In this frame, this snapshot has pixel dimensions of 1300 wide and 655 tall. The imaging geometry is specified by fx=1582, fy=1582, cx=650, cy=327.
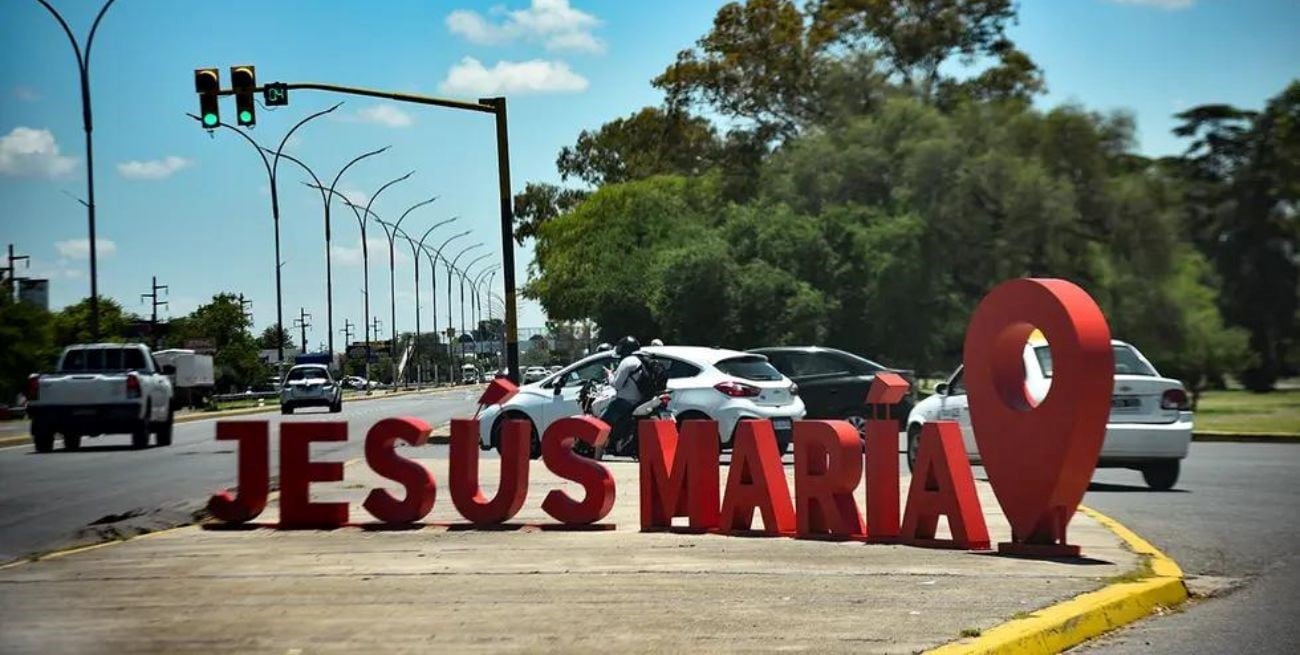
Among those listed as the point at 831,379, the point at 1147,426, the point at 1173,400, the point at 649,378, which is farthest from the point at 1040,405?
the point at 831,379

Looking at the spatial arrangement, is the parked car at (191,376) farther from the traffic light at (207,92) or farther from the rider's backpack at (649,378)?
the rider's backpack at (649,378)

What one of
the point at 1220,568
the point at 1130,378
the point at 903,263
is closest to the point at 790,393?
the point at 1130,378

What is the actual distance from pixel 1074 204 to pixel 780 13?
2335 cm

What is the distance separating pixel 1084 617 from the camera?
27.4 ft

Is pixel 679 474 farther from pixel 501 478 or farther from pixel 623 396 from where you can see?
pixel 623 396

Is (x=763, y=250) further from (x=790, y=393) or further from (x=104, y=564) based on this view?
(x=104, y=564)

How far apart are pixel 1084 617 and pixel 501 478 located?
5.97m

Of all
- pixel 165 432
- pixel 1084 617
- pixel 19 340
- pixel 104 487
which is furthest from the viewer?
pixel 165 432

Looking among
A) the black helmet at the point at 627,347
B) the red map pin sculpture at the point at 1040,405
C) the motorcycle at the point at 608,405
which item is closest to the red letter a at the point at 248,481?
the red map pin sculpture at the point at 1040,405

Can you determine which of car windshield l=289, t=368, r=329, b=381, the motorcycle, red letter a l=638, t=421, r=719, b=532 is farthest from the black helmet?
car windshield l=289, t=368, r=329, b=381

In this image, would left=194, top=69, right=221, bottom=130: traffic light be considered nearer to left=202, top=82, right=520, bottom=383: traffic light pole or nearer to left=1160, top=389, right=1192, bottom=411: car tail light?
left=202, top=82, right=520, bottom=383: traffic light pole

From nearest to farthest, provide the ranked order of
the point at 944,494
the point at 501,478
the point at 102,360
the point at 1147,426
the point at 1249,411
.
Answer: the point at 944,494
the point at 501,478
the point at 1147,426
the point at 102,360
the point at 1249,411

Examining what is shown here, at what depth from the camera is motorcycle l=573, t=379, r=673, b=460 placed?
776 inches

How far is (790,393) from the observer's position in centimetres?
2133
